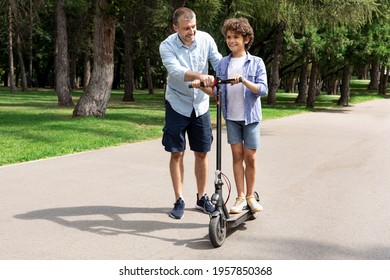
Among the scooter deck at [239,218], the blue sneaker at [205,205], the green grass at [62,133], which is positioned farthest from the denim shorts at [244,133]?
the green grass at [62,133]

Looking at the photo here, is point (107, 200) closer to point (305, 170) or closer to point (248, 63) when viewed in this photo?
point (248, 63)

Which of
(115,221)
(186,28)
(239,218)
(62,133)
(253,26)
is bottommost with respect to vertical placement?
(62,133)

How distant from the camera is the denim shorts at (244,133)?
5.09m

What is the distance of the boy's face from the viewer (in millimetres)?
4894

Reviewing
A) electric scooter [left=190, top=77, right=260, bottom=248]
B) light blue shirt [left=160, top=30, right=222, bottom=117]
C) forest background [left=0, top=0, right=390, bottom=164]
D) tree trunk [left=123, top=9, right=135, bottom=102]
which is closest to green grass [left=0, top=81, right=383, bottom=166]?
forest background [left=0, top=0, right=390, bottom=164]

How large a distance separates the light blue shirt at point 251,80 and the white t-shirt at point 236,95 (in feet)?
0.11

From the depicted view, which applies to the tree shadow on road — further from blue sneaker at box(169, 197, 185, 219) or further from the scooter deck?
the scooter deck

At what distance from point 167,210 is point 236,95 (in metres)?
1.46

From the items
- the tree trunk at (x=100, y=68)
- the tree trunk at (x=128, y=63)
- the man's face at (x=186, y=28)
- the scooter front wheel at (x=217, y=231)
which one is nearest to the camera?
the scooter front wheel at (x=217, y=231)

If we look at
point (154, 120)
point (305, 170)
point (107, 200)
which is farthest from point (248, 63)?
point (154, 120)

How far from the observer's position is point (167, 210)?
559 cm

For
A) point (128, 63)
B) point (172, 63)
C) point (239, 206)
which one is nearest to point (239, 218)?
point (239, 206)

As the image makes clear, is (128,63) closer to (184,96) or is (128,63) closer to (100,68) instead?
(100,68)

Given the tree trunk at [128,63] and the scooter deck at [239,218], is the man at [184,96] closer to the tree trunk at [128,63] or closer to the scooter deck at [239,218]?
the scooter deck at [239,218]
